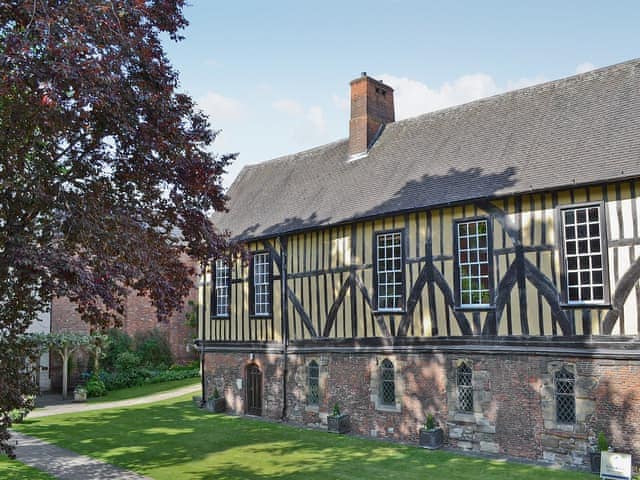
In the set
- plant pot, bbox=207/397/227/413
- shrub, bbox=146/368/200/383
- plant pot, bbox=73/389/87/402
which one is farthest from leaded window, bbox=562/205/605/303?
shrub, bbox=146/368/200/383

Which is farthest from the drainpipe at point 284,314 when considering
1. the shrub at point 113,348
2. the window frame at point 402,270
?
the shrub at point 113,348

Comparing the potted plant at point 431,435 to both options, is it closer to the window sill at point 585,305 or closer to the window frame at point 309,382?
the window frame at point 309,382

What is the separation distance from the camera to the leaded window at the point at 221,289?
1956cm

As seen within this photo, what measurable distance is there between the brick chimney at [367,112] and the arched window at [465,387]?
25.9ft

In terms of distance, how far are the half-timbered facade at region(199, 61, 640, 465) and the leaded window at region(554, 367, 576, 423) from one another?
38 millimetres

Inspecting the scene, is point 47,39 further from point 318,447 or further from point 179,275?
point 318,447

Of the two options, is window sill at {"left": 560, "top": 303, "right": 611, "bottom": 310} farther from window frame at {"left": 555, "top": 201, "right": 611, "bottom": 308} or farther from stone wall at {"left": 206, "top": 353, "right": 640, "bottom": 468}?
stone wall at {"left": 206, "top": 353, "right": 640, "bottom": 468}

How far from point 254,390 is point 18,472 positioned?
25.5 feet

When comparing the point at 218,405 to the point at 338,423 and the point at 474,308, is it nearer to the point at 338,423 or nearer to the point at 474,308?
the point at 338,423

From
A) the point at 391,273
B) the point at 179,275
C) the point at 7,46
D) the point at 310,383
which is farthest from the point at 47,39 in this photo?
the point at 310,383

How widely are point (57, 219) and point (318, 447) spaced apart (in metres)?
8.57

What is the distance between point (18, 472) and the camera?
38.7ft

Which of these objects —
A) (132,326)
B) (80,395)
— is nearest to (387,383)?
(80,395)

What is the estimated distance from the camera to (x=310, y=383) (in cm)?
1680
